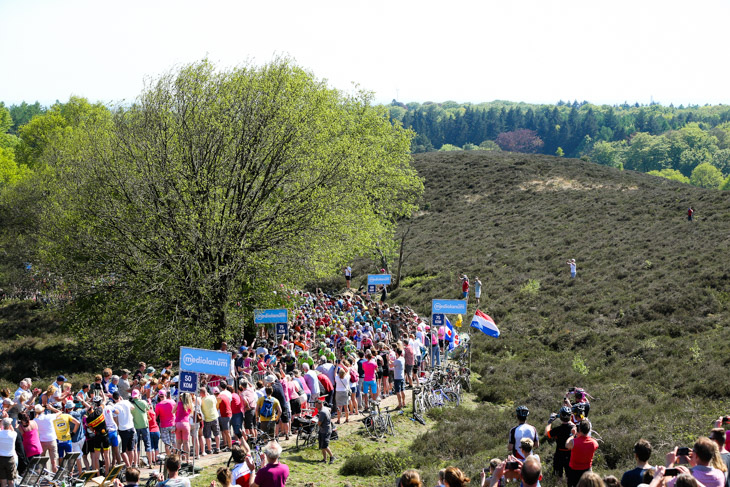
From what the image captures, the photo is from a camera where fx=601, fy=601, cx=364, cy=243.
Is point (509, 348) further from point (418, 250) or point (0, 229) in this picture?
point (0, 229)

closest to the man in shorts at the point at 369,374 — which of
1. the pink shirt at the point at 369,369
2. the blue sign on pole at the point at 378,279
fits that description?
the pink shirt at the point at 369,369

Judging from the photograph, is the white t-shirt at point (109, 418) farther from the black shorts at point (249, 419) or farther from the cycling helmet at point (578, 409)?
the cycling helmet at point (578, 409)

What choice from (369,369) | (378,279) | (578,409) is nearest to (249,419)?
(369,369)

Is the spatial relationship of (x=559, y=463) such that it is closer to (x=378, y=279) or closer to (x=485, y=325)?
(x=485, y=325)

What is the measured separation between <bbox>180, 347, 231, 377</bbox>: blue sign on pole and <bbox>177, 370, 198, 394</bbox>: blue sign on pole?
166mm

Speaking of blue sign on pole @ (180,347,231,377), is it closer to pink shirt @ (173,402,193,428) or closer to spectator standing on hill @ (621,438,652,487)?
pink shirt @ (173,402,193,428)

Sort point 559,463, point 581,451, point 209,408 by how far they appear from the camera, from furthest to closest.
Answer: point 209,408, point 559,463, point 581,451

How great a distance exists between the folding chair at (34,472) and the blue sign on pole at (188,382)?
8.90 ft

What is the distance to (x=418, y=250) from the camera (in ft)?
167

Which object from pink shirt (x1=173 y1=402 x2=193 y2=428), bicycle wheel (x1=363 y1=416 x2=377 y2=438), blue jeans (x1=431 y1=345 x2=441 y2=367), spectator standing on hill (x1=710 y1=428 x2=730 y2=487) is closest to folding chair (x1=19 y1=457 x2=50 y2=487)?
pink shirt (x1=173 y1=402 x2=193 y2=428)

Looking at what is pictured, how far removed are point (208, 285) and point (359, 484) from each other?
10041mm

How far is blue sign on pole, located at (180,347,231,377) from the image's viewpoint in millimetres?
12547

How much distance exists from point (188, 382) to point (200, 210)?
8707 mm

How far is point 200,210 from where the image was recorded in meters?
20.1
